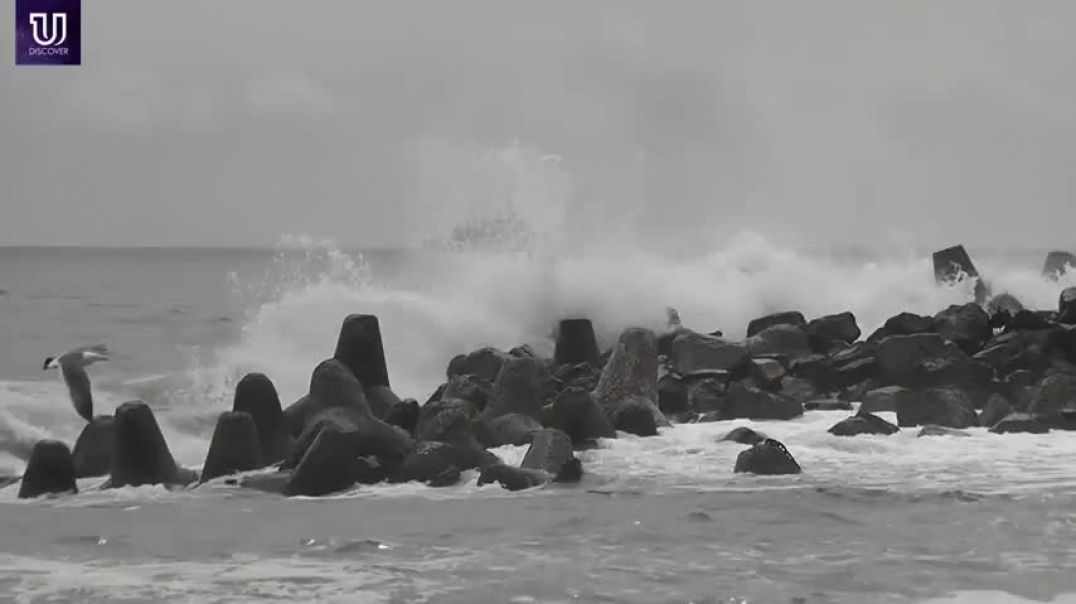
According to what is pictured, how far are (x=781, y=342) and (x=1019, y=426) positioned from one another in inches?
193

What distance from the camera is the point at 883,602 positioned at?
6.86 meters

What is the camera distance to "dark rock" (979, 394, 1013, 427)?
1280 centimetres

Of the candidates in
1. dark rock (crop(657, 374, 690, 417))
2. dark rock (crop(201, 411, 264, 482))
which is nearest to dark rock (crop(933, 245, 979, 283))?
dark rock (crop(657, 374, 690, 417))

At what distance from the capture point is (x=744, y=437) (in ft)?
39.7

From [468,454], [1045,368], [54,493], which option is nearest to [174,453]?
[54,493]

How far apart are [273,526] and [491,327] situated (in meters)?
14.6

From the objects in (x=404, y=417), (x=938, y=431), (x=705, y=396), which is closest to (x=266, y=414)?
(x=404, y=417)

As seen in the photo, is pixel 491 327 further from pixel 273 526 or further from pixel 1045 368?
pixel 273 526

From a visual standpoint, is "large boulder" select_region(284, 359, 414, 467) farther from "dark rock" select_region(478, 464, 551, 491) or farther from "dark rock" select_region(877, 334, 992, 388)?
"dark rock" select_region(877, 334, 992, 388)

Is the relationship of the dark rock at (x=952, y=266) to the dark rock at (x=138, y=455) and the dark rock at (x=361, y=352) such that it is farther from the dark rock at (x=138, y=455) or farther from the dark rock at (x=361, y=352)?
the dark rock at (x=138, y=455)

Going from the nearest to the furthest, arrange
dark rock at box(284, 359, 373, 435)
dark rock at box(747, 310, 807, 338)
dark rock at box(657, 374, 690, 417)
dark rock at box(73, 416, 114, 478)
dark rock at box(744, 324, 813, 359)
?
1. dark rock at box(73, 416, 114, 478)
2. dark rock at box(284, 359, 373, 435)
3. dark rock at box(657, 374, 690, 417)
4. dark rock at box(744, 324, 813, 359)
5. dark rock at box(747, 310, 807, 338)

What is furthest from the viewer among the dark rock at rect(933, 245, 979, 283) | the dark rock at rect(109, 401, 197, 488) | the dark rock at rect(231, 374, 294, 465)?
the dark rock at rect(933, 245, 979, 283)

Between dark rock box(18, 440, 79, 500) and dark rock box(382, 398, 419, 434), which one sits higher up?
dark rock box(382, 398, 419, 434)

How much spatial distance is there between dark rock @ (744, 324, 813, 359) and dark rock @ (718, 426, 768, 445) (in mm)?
4710
